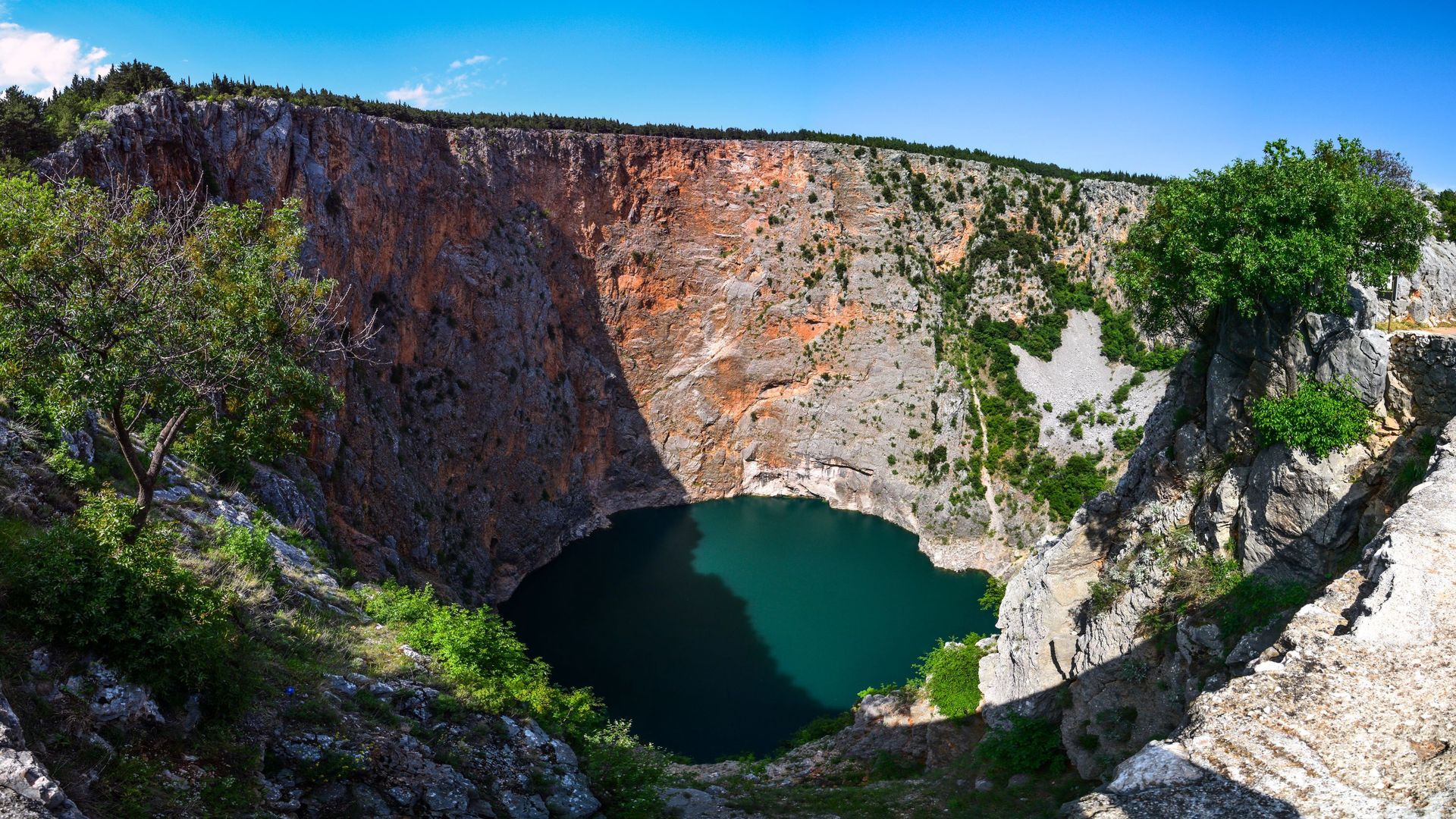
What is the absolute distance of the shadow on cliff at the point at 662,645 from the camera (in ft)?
96.8

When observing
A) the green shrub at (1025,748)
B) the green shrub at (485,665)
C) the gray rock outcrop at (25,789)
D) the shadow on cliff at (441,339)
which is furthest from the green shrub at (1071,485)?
the gray rock outcrop at (25,789)

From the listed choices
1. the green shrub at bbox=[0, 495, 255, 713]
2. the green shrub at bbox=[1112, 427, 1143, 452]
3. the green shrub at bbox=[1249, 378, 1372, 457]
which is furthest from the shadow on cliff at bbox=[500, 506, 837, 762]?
the green shrub at bbox=[1112, 427, 1143, 452]

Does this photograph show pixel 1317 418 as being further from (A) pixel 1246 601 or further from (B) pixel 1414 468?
(A) pixel 1246 601

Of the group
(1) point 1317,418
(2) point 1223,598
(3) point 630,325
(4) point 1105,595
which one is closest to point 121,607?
(2) point 1223,598

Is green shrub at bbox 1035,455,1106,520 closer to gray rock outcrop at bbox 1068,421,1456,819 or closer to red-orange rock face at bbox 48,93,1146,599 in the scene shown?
red-orange rock face at bbox 48,93,1146,599

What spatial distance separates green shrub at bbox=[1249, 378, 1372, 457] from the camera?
13.3m

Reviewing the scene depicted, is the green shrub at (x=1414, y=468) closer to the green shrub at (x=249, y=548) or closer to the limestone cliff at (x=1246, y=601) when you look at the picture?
the limestone cliff at (x=1246, y=601)

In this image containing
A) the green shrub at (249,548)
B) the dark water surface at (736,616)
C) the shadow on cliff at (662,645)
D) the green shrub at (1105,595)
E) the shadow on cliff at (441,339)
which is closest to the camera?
the green shrub at (249,548)

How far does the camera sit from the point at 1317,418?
1370 cm

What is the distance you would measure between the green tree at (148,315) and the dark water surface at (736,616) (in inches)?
815

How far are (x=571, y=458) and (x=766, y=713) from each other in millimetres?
21929

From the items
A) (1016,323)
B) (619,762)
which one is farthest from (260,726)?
(1016,323)

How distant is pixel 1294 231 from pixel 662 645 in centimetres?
2827

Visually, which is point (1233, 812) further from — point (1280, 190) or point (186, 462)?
point (186, 462)
